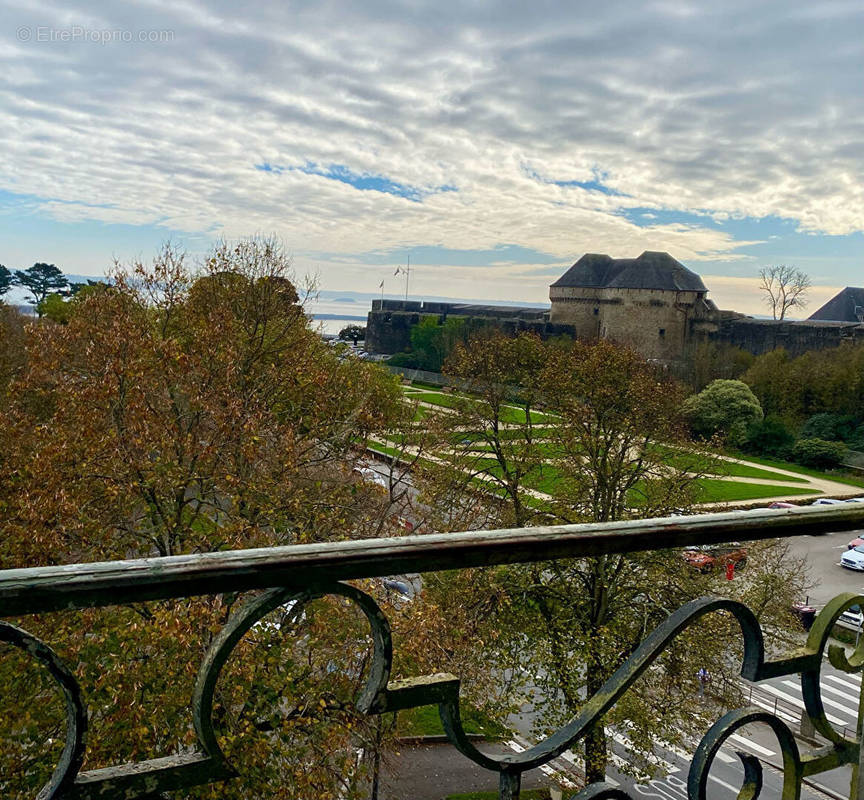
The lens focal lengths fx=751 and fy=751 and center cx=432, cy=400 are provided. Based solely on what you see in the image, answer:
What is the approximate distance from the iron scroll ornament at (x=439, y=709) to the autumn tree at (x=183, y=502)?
2080 mm

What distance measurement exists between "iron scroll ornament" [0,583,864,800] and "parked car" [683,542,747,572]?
10.7 meters

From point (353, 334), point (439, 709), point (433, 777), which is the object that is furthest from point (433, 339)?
point (439, 709)

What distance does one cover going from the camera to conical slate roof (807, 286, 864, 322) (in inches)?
2068

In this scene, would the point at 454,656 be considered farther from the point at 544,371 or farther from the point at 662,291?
the point at 662,291

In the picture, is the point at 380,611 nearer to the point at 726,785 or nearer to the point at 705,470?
the point at 726,785

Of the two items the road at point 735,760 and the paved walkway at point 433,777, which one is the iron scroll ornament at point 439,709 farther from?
the paved walkway at point 433,777

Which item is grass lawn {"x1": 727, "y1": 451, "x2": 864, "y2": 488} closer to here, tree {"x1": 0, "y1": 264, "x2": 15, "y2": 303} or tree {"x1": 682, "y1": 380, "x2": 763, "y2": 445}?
tree {"x1": 682, "y1": 380, "x2": 763, "y2": 445}

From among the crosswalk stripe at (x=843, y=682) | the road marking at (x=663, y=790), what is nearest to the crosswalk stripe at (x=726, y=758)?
the road marking at (x=663, y=790)

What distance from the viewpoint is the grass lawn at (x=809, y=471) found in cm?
3043

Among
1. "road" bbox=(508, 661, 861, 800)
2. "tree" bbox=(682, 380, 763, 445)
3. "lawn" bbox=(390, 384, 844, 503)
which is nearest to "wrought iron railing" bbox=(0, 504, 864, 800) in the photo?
"road" bbox=(508, 661, 861, 800)

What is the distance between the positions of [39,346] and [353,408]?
4.96 metres

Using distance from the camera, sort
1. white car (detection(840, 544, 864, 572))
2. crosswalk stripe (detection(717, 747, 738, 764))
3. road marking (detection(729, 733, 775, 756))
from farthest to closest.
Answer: white car (detection(840, 544, 864, 572)) < crosswalk stripe (detection(717, 747, 738, 764)) < road marking (detection(729, 733, 775, 756))

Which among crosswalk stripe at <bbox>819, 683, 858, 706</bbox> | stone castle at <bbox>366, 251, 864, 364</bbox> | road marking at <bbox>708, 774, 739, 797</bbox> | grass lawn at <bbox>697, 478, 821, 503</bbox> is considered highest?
stone castle at <bbox>366, 251, 864, 364</bbox>

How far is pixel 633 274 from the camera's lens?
175ft
